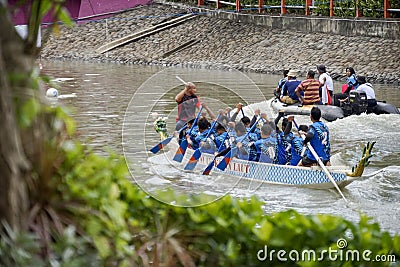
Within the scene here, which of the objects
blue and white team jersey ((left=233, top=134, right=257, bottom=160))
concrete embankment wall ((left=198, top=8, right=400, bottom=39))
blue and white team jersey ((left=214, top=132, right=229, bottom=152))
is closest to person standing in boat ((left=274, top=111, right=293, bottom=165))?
blue and white team jersey ((left=233, top=134, right=257, bottom=160))

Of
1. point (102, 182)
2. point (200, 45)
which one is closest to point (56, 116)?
point (102, 182)

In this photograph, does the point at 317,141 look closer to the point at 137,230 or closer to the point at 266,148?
the point at 266,148

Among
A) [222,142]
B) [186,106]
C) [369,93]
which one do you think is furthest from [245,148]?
[369,93]

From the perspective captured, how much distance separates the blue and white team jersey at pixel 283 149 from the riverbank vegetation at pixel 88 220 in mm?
7988

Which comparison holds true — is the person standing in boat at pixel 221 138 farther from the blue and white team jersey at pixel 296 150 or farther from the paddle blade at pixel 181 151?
the blue and white team jersey at pixel 296 150

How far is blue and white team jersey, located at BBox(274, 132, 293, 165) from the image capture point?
1205cm

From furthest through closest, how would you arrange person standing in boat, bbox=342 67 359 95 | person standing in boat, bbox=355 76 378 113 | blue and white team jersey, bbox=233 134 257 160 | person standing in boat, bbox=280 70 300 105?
1. person standing in boat, bbox=280 70 300 105
2. person standing in boat, bbox=342 67 359 95
3. person standing in boat, bbox=355 76 378 113
4. blue and white team jersey, bbox=233 134 257 160

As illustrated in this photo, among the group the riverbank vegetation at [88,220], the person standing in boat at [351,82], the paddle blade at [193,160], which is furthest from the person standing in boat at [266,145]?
the riverbank vegetation at [88,220]

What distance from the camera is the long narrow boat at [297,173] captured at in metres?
11.3

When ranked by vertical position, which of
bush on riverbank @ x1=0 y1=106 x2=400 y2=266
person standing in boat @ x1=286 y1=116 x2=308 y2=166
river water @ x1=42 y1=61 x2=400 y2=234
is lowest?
river water @ x1=42 y1=61 x2=400 y2=234

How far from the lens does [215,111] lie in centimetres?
1327

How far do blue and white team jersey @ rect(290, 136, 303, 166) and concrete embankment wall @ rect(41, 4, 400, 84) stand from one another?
525 inches

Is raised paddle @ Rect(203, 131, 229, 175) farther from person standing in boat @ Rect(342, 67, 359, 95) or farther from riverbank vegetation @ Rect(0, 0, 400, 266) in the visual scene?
person standing in boat @ Rect(342, 67, 359, 95)

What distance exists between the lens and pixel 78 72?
32562 millimetres
